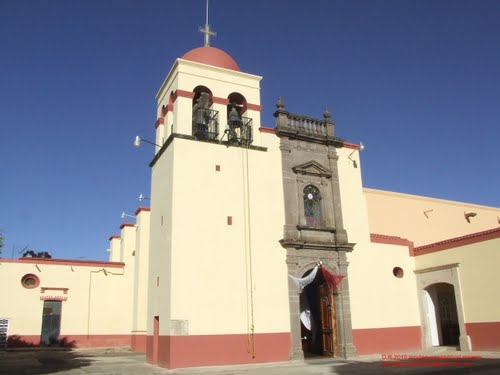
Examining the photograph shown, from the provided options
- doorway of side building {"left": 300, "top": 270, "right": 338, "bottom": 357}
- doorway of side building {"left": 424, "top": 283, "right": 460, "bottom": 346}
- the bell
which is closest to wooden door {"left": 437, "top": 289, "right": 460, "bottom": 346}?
doorway of side building {"left": 424, "top": 283, "right": 460, "bottom": 346}

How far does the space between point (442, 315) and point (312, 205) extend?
25.3 ft

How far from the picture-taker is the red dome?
19047 mm

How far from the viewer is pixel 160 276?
1670 centimetres

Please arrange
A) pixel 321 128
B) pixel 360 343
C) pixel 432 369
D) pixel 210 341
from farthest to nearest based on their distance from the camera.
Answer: pixel 321 128 < pixel 360 343 < pixel 210 341 < pixel 432 369

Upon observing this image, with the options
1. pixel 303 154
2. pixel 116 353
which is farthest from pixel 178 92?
pixel 116 353

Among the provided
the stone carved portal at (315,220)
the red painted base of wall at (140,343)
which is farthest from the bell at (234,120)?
the red painted base of wall at (140,343)

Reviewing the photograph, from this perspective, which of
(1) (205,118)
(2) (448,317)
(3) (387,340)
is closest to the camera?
(1) (205,118)

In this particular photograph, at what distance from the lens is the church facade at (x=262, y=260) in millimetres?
15969

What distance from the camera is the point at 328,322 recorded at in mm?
18469

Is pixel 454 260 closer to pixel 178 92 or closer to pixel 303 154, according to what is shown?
pixel 303 154

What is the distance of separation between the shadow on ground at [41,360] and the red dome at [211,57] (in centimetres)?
1213

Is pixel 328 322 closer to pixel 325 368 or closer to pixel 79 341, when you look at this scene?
pixel 325 368

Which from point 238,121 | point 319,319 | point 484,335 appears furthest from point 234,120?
point 484,335

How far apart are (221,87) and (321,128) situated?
4.65m
